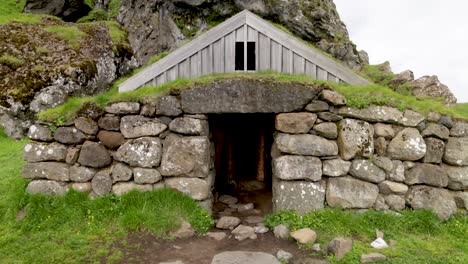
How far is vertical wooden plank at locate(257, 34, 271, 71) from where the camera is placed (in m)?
7.16

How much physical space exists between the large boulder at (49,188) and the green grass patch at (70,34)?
9.19 m

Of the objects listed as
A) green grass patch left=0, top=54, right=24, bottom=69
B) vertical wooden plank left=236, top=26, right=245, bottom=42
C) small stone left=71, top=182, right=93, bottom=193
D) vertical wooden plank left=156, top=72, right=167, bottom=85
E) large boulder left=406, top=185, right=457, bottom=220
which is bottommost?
large boulder left=406, top=185, right=457, bottom=220

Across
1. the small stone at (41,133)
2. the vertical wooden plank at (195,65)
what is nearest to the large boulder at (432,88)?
the vertical wooden plank at (195,65)

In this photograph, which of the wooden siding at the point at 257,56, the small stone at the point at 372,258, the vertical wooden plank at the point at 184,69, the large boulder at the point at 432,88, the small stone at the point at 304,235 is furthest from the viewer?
the large boulder at the point at 432,88

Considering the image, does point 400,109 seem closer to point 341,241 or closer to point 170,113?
point 341,241

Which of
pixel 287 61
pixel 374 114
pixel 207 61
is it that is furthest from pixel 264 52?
pixel 374 114

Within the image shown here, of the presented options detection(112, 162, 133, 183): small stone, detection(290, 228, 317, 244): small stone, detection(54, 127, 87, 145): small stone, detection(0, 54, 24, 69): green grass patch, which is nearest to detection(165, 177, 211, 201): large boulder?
detection(112, 162, 133, 183): small stone

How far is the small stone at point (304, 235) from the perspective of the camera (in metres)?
5.31

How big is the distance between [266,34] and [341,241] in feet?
14.3

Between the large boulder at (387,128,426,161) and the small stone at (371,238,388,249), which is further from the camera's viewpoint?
the large boulder at (387,128,426,161)

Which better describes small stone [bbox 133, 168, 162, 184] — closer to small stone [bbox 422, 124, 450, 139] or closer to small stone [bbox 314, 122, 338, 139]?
small stone [bbox 314, 122, 338, 139]

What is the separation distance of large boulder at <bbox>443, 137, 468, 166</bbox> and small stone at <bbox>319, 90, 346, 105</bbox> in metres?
2.09

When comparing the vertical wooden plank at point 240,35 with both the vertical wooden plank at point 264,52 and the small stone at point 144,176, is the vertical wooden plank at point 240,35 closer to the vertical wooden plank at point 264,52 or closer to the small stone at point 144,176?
the vertical wooden plank at point 264,52

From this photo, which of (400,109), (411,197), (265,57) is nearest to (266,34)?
(265,57)
